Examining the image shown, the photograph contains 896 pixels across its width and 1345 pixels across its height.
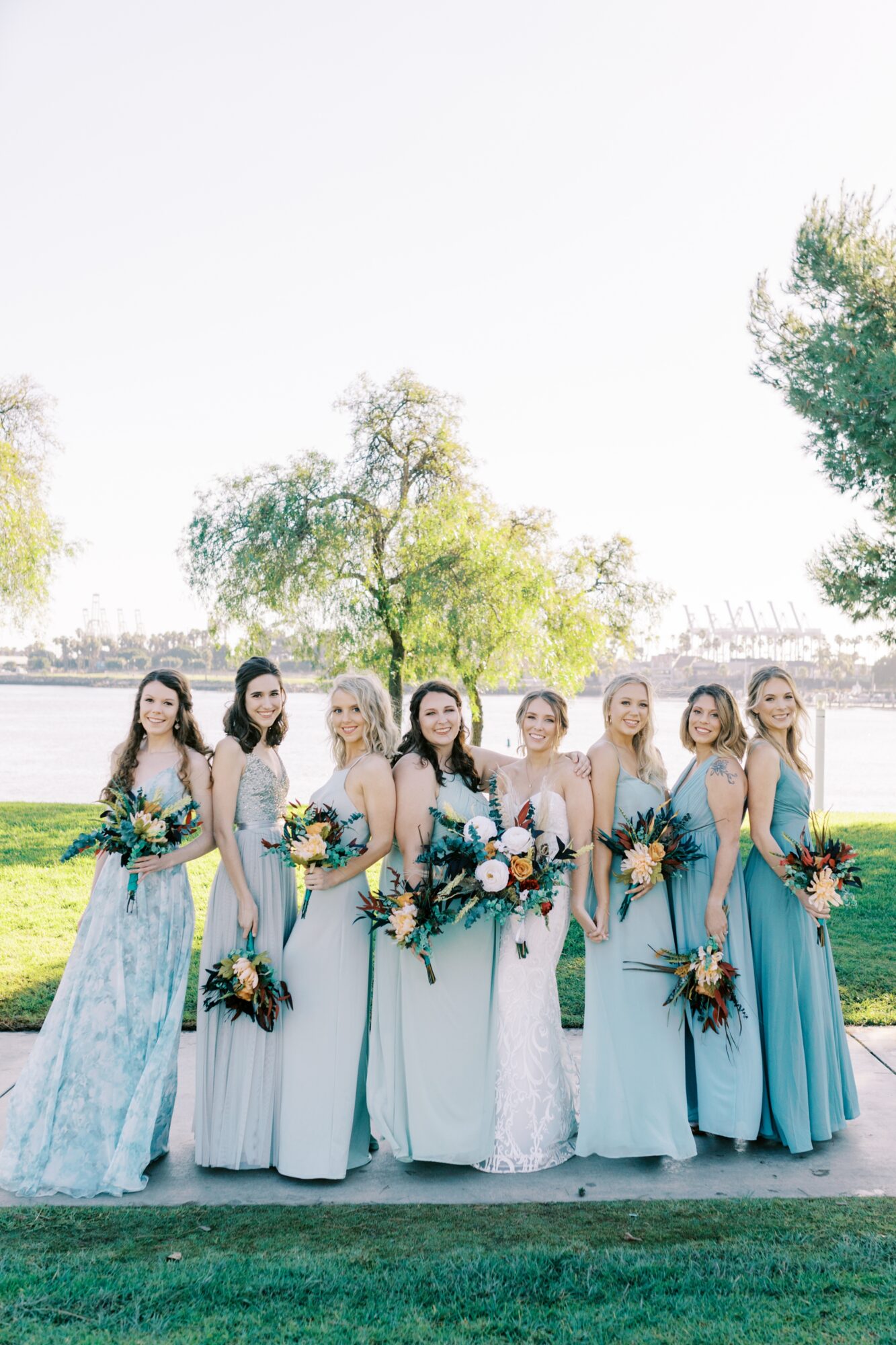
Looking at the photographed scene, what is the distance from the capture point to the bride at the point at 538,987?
5.04 metres

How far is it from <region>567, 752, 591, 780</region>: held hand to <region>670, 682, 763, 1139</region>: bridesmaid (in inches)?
24.2

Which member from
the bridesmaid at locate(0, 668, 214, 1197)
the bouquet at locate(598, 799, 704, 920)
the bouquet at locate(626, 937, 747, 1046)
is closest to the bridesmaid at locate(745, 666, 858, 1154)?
the bouquet at locate(626, 937, 747, 1046)

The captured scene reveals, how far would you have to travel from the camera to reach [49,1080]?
484 cm

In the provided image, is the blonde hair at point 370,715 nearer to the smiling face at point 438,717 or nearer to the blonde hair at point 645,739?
the smiling face at point 438,717

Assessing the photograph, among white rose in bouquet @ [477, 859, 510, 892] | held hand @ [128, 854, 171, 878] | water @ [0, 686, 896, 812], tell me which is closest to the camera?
white rose in bouquet @ [477, 859, 510, 892]

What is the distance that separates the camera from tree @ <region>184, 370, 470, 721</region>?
18.0 meters

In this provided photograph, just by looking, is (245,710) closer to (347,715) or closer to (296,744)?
(347,715)

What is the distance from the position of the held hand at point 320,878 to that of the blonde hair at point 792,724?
7.76 ft

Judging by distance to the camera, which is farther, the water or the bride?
the water

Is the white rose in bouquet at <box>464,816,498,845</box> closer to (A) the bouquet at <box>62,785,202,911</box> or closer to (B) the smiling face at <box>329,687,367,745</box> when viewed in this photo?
(B) the smiling face at <box>329,687,367,745</box>

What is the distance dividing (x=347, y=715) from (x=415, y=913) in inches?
40.6

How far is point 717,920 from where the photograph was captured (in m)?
5.22

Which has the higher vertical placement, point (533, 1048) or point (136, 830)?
point (136, 830)

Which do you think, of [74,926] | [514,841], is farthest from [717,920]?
[74,926]
